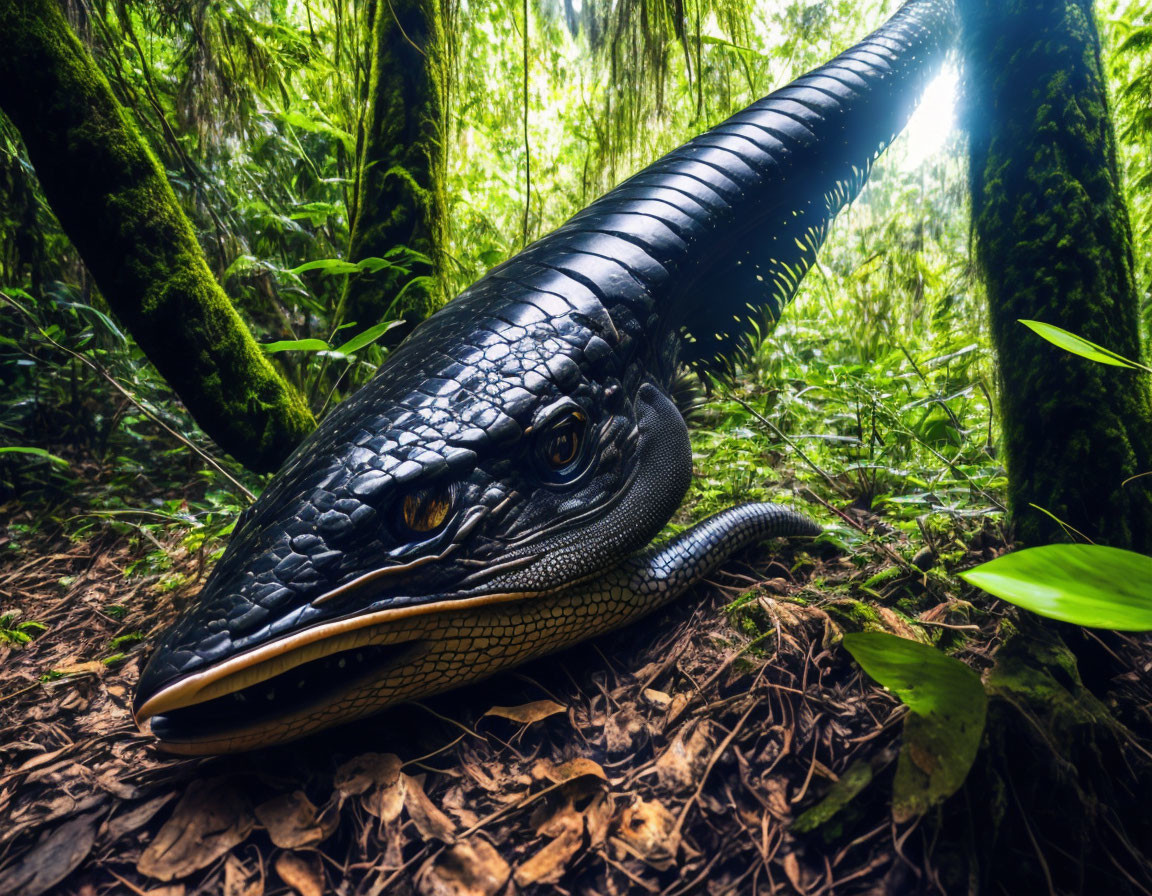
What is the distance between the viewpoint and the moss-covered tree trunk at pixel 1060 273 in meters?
1.48

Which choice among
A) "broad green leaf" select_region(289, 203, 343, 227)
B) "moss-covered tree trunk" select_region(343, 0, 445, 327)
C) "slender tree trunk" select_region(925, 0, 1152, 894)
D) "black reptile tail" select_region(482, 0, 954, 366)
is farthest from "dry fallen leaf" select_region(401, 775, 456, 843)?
"broad green leaf" select_region(289, 203, 343, 227)

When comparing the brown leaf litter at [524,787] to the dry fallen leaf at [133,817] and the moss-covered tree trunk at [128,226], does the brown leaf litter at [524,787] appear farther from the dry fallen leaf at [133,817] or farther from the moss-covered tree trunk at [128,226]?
the moss-covered tree trunk at [128,226]

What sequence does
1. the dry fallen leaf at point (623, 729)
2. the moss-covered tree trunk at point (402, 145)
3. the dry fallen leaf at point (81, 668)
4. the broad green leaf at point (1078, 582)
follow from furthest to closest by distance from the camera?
the moss-covered tree trunk at point (402, 145) → the dry fallen leaf at point (81, 668) → the dry fallen leaf at point (623, 729) → the broad green leaf at point (1078, 582)

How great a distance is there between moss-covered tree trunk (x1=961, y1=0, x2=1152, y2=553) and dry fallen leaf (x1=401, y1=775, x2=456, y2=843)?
1.57 metres

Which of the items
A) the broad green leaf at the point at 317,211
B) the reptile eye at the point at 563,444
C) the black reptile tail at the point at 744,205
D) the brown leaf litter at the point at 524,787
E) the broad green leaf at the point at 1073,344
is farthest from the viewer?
the broad green leaf at the point at 317,211

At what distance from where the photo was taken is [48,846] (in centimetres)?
129

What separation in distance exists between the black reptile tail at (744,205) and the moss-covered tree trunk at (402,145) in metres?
1.21

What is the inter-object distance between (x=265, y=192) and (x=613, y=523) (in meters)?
4.00

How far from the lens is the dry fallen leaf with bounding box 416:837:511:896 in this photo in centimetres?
116

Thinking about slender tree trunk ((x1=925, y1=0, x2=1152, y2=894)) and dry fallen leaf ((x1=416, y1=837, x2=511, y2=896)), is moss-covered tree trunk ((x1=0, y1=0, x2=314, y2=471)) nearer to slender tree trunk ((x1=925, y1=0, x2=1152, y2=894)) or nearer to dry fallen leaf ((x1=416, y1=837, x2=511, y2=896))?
dry fallen leaf ((x1=416, y1=837, x2=511, y2=896))

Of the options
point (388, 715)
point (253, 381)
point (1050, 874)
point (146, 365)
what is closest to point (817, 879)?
point (1050, 874)

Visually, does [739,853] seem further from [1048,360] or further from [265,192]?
[265,192]

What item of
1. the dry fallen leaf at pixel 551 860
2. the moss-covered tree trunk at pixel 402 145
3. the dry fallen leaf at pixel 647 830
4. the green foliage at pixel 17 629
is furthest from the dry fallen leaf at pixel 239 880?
the moss-covered tree trunk at pixel 402 145

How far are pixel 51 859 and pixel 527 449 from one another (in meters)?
1.34
